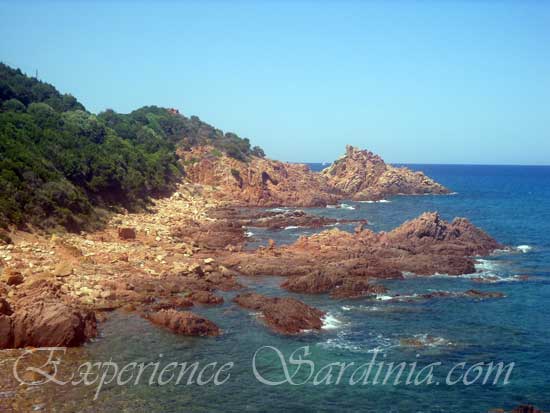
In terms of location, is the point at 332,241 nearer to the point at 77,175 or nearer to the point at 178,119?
the point at 77,175

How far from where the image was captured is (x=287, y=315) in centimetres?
2545

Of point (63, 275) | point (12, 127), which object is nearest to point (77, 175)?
point (12, 127)

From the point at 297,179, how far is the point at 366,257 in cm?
5893

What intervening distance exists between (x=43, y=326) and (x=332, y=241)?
83.9ft

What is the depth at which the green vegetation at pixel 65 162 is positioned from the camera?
37.4m

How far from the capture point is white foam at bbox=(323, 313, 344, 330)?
1000 inches

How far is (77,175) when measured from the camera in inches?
1882

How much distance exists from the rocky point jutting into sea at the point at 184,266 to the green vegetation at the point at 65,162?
2200mm

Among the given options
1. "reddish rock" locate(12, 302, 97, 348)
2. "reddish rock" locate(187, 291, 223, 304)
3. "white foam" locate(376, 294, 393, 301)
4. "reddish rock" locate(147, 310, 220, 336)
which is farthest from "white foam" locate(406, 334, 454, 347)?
"reddish rock" locate(12, 302, 97, 348)

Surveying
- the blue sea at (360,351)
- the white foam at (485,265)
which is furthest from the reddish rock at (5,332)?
the white foam at (485,265)

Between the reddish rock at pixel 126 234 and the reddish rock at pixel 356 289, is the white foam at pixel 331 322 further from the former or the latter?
the reddish rock at pixel 126 234

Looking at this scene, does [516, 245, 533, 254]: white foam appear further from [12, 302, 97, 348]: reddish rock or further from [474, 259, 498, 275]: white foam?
[12, 302, 97, 348]: reddish rock

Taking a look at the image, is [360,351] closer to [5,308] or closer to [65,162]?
[5,308]

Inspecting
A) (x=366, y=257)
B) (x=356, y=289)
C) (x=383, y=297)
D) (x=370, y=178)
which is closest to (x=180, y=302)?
(x=356, y=289)
